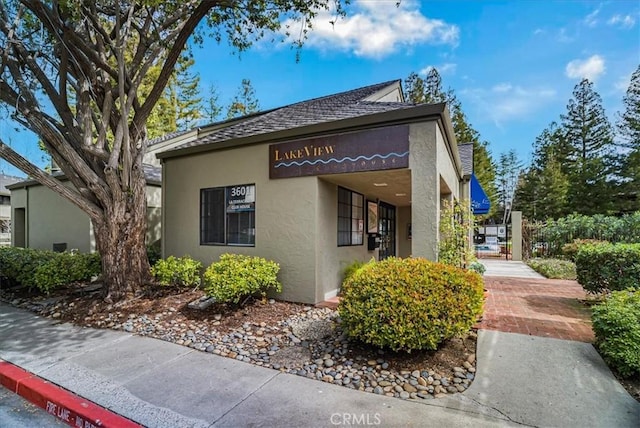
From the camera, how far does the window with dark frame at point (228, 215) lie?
7344 millimetres

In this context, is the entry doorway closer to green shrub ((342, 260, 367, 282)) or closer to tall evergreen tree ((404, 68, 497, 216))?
green shrub ((342, 260, 367, 282))

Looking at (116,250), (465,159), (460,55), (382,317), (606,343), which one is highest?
(460,55)

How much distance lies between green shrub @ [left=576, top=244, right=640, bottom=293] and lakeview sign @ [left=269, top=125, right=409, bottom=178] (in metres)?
4.29

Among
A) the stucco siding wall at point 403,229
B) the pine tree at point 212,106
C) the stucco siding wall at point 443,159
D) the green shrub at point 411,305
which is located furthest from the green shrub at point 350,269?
the pine tree at point 212,106

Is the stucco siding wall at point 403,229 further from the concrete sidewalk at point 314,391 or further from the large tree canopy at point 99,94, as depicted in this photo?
the concrete sidewalk at point 314,391

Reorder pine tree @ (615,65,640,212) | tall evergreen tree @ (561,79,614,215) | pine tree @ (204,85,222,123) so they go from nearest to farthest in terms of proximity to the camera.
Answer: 1. pine tree @ (615,65,640,212)
2. tall evergreen tree @ (561,79,614,215)
3. pine tree @ (204,85,222,123)

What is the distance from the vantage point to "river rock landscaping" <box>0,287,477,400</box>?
365 centimetres

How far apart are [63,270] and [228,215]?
13.8 feet

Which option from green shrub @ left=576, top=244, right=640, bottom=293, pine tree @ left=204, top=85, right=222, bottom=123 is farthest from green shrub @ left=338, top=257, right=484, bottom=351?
pine tree @ left=204, top=85, right=222, bottom=123

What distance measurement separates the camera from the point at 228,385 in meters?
3.62

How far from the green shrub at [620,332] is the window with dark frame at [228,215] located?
597cm

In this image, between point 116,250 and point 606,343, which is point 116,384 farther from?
point 606,343

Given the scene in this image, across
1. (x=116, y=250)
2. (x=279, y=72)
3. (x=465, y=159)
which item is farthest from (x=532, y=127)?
(x=116, y=250)

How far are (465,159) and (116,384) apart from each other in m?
13.3
